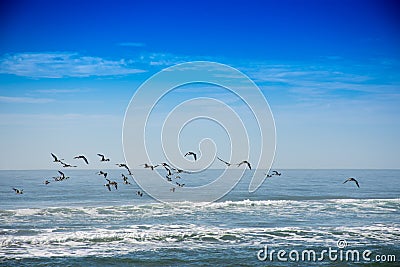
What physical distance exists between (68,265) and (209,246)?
6.92 m

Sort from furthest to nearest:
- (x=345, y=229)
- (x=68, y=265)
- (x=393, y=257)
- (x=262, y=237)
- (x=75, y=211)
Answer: (x=75, y=211) → (x=345, y=229) → (x=262, y=237) → (x=393, y=257) → (x=68, y=265)

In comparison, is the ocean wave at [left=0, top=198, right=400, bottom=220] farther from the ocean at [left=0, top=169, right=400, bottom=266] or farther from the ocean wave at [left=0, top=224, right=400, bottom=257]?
the ocean wave at [left=0, top=224, right=400, bottom=257]

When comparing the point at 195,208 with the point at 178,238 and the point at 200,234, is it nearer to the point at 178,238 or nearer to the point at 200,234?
the point at 200,234

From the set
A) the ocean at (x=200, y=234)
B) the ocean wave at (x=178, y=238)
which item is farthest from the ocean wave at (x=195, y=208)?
the ocean wave at (x=178, y=238)

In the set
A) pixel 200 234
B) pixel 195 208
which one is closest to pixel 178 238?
pixel 200 234

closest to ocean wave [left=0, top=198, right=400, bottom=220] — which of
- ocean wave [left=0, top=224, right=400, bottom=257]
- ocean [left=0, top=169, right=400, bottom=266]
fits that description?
ocean [left=0, top=169, right=400, bottom=266]

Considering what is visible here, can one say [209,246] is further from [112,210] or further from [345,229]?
[112,210]

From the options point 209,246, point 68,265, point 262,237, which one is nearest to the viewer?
point 68,265

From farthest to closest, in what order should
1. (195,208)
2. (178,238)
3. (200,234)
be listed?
(195,208) → (200,234) → (178,238)

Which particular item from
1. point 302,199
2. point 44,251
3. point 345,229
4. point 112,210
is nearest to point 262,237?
point 345,229

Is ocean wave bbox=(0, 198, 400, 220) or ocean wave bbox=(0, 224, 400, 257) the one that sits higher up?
ocean wave bbox=(0, 198, 400, 220)

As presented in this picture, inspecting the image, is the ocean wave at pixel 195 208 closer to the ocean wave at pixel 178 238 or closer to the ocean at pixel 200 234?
the ocean at pixel 200 234

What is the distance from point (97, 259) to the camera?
19266 millimetres

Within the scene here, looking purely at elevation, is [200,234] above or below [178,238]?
above
